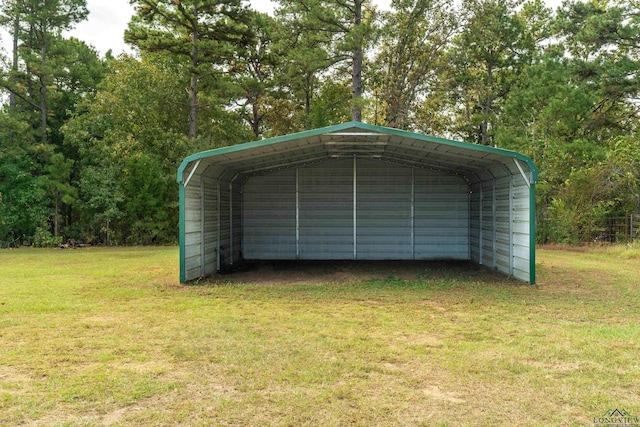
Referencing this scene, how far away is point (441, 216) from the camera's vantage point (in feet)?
41.9

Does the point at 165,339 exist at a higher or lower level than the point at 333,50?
lower

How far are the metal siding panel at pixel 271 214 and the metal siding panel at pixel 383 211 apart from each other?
1.93 m

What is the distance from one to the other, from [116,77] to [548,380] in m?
18.6

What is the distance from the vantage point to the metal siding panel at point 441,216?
12.7 metres

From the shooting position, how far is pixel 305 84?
21.3 metres

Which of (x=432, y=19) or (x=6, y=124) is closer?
(x=6, y=124)

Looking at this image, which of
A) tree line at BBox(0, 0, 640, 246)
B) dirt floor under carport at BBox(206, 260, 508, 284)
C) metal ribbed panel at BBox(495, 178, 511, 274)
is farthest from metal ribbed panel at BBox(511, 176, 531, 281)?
tree line at BBox(0, 0, 640, 246)

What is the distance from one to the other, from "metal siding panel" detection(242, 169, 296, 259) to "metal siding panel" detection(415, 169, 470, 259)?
354cm

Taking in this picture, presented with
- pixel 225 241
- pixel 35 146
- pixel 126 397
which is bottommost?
pixel 126 397

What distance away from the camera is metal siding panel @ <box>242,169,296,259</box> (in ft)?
42.9

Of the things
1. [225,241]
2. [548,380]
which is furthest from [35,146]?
[548,380]

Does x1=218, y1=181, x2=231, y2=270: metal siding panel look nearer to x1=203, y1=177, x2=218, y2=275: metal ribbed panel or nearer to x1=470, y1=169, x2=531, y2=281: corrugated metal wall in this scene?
x1=203, y1=177, x2=218, y2=275: metal ribbed panel

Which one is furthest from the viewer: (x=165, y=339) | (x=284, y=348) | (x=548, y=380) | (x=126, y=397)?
(x=165, y=339)

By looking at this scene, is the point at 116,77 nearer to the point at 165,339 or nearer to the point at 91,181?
the point at 91,181
